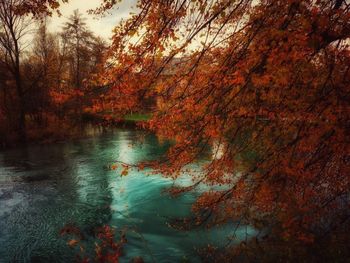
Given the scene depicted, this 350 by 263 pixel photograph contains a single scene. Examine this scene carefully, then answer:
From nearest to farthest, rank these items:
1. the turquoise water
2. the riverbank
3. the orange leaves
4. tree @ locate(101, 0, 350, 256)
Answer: tree @ locate(101, 0, 350, 256) < the turquoise water < the orange leaves < the riverbank

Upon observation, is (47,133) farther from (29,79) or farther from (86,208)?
(86,208)

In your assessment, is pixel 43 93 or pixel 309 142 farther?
pixel 43 93

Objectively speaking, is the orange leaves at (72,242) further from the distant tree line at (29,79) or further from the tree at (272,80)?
the distant tree line at (29,79)

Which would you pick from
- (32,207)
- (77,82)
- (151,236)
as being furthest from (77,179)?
(77,82)

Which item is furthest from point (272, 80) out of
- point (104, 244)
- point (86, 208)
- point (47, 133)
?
point (47, 133)

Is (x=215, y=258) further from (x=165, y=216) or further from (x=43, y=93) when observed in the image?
(x=43, y=93)

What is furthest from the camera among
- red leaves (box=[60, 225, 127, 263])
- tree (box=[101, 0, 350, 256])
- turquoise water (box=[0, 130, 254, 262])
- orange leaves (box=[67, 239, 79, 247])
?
orange leaves (box=[67, 239, 79, 247])

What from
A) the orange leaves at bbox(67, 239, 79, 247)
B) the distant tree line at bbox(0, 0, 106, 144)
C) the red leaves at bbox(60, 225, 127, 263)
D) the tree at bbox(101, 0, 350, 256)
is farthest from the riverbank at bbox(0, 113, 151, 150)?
the tree at bbox(101, 0, 350, 256)

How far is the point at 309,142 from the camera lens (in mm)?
5723

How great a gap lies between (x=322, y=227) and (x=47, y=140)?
2321 cm

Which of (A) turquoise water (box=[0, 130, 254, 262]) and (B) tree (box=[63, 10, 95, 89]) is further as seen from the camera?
(B) tree (box=[63, 10, 95, 89])

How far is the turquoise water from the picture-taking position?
8.30m

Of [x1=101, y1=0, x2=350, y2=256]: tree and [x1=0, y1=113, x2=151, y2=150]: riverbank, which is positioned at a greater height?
[x1=101, y1=0, x2=350, y2=256]: tree

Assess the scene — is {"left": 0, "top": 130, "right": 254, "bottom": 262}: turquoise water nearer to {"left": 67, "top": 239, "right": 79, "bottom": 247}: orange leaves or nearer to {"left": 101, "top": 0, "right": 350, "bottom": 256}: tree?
{"left": 67, "top": 239, "right": 79, "bottom": 247}: orange leaves
